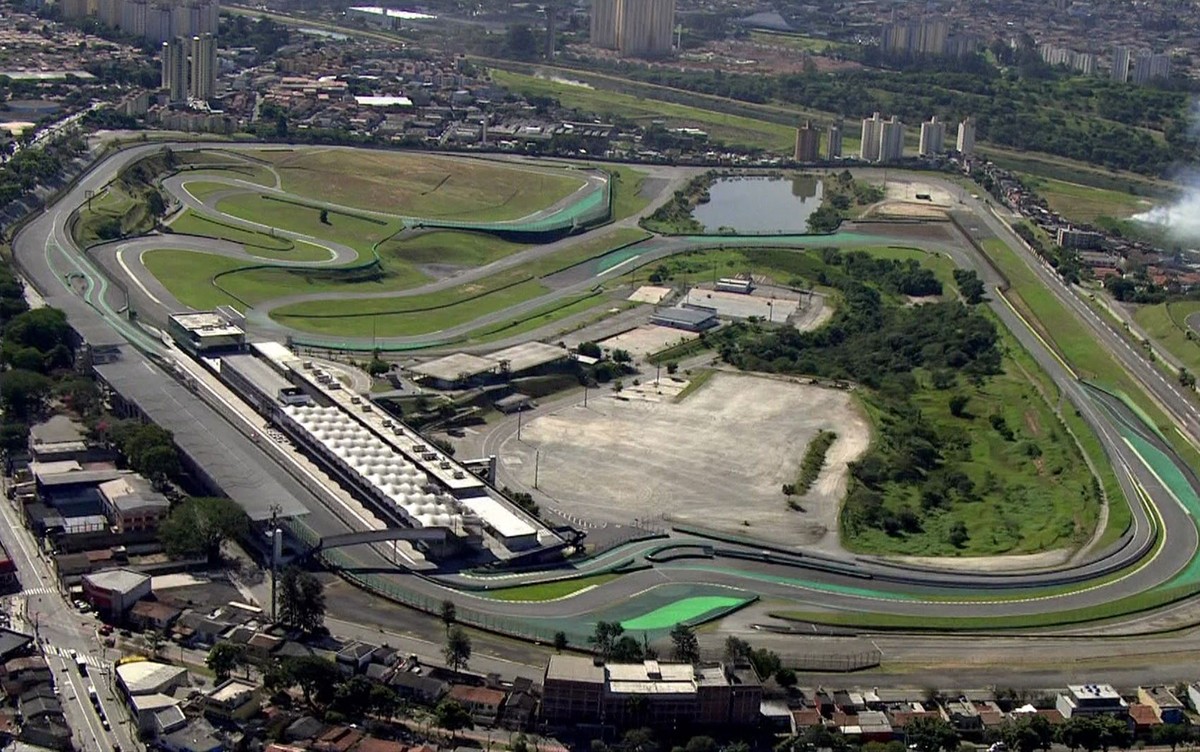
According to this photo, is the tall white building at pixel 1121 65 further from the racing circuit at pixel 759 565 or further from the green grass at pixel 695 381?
Answer: the green grass at pixel 695 381

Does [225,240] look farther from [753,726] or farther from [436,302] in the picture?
[753,726]

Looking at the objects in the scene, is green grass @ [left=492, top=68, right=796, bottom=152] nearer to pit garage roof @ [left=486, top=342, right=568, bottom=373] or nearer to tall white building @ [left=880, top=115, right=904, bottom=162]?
tall white building @ [left=880, top=115, right=904, bottom=162]

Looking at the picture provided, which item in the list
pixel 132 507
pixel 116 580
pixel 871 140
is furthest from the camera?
pixel 871 140

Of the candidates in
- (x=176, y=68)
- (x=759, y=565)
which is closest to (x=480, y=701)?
(x=759, y=565)

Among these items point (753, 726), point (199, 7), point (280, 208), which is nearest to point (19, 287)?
point (280, 208)

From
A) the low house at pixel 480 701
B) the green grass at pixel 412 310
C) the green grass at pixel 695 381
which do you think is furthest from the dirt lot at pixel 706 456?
the low house at pixel 480 701

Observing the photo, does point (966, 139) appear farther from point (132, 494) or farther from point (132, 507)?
point (132, 507)

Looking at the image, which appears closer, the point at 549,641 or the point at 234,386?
the point at 549,641
